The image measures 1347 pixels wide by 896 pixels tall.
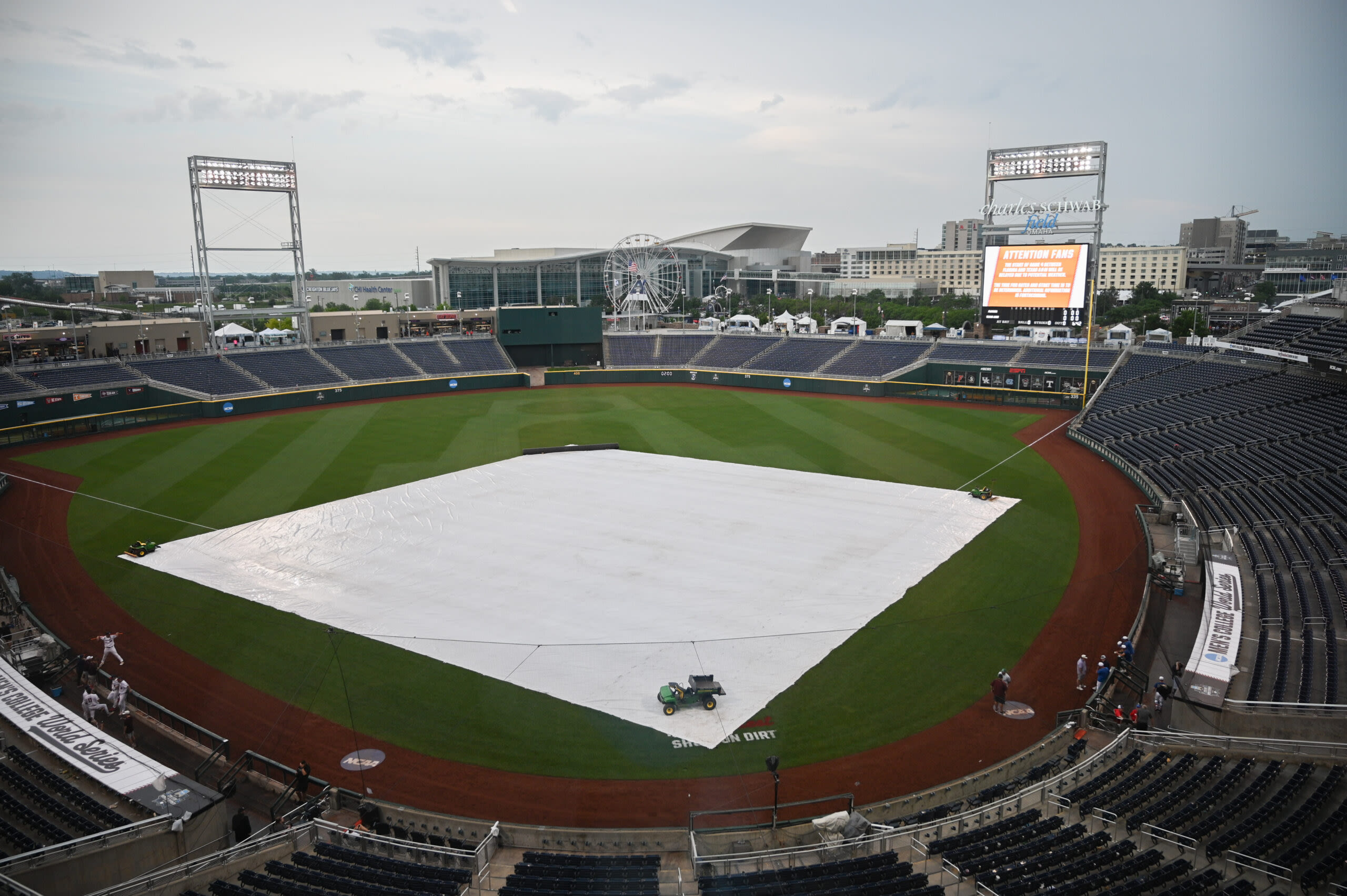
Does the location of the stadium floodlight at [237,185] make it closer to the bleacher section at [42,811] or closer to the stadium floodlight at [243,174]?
the stadium floodlight at [243,174]

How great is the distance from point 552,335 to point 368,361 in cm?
1585

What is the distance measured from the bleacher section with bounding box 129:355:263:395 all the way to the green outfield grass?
18.0ft

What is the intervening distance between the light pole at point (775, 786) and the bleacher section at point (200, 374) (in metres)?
50.6

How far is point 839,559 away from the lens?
25.3m

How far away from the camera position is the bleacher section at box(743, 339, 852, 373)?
213ft

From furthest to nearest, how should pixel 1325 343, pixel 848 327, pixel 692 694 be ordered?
pixel 848 327, pixel 1325 343, pixel 692 694

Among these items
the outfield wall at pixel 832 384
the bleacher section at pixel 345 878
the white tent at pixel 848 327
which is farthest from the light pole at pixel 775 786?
the white tent at pixel 848 327

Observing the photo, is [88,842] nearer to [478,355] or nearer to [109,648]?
[109,648]

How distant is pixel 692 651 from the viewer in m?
19.4

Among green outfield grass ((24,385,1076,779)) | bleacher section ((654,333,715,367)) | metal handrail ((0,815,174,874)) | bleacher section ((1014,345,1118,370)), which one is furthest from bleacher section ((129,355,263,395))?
bleacher section ((1014,345,1118,370))

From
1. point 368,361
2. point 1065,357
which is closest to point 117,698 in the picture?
point 368,361

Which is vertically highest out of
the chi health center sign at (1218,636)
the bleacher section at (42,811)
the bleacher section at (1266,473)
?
the bleacher section at (1266,473)

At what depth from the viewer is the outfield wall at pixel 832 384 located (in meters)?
54.9

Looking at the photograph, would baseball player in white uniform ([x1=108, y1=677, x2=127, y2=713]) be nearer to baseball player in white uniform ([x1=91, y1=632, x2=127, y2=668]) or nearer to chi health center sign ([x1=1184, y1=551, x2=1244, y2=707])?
baseball player in white uniform ([x1=91, y1=632, x2=127, y2=668])
